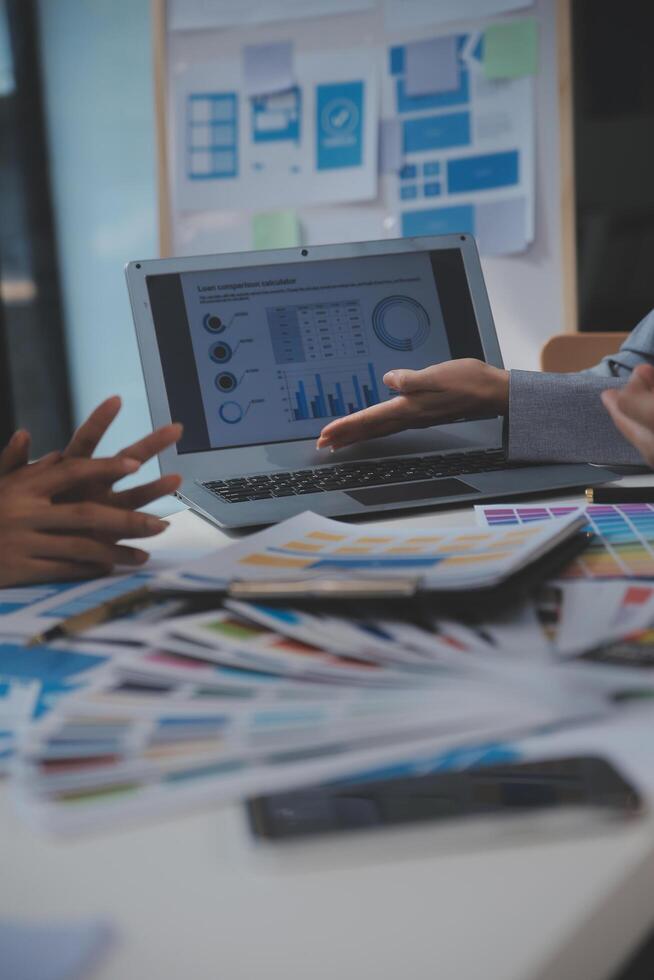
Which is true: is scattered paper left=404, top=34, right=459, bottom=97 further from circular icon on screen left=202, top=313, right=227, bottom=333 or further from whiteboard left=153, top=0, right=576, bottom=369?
circular icon on screen left=202, top=313, right=227, bottom=333

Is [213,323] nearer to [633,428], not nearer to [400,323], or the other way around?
[400,323]

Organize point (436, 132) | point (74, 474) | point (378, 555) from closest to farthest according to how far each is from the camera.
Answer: point (378, 555) < point (74, 474) < point (436, 132)

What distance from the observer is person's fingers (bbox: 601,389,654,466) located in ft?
2.47

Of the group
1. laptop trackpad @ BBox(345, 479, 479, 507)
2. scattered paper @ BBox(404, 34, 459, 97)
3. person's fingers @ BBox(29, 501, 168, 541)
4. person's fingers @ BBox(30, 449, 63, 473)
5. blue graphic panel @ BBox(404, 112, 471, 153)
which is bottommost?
laptop trackpad @ BBox(345, 479, 479, 507)

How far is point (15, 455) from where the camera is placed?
2.68ft

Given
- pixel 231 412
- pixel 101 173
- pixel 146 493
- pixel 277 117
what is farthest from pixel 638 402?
pixel 101 173

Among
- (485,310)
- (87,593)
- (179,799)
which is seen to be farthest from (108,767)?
(485,310)

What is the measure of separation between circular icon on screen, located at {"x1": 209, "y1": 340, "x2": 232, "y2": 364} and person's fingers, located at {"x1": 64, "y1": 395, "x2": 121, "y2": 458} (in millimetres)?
294

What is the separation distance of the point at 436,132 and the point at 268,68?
47 centimetres

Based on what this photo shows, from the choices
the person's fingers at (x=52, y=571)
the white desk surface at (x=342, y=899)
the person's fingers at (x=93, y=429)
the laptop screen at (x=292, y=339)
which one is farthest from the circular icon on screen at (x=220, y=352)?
the white desk surface at (x=342, y=899)

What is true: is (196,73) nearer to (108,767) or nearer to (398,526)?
(398,526)

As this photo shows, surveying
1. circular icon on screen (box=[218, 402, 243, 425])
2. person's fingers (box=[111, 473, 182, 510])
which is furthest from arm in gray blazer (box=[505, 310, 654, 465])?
person's fingers (box=[111, 473, 182, 510])

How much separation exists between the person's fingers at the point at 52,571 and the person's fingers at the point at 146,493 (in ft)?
0.25

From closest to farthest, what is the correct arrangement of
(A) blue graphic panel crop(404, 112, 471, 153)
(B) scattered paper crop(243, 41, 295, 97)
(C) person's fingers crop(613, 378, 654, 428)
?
(C) person's fingers crop(613, 378, 654, 428)
(A) blue graphic panel crop(404, 112, 471, 153)
(B) scattered paper crop(243, 41, 295, 97)
